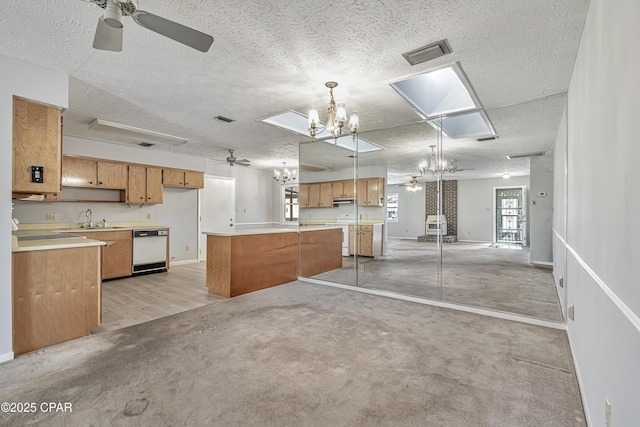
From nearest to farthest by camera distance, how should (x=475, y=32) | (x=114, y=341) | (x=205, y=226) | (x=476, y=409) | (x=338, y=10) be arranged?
(x=476, y=409), (x=338, y=10), (x=475, y=32), (x=114, y=341), (x=205, y=226)

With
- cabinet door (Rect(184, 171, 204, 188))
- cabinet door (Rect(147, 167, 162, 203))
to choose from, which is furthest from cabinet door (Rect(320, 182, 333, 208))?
cabinet door (Rect(147, 167, 162, 203))

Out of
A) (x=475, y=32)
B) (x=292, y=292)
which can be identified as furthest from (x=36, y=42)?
(x=292, y=292)

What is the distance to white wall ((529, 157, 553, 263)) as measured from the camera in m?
3.97

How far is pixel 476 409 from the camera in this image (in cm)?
177

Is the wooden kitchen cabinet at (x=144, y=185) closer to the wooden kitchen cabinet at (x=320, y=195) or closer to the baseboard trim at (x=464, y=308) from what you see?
the wooden kitchen cabinet at (x=320, y=195)

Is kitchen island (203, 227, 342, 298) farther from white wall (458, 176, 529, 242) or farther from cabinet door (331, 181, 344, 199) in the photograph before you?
white wall (458, 176, 529, 242)

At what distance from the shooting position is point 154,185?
238 inches

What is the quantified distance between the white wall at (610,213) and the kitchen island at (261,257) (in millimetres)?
3612

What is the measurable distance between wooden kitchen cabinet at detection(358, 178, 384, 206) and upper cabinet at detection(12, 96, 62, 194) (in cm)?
408

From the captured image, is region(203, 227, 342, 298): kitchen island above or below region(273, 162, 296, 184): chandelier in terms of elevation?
below

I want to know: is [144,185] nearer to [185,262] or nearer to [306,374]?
[185,262]

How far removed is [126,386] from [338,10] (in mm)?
2829

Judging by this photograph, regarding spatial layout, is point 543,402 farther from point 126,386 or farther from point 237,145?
point 237,145

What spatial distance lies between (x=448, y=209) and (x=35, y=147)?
679cm
